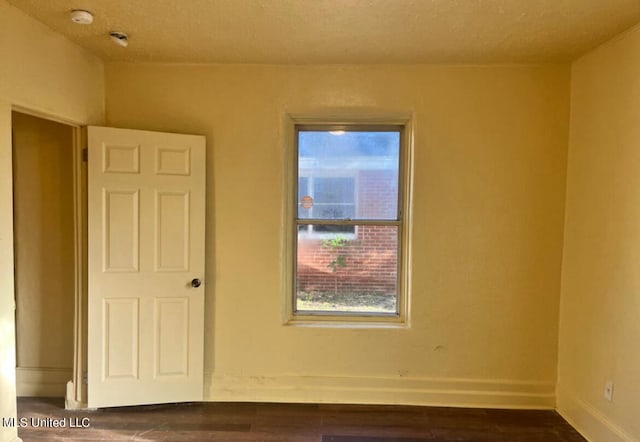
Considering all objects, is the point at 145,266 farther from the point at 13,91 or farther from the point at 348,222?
the point at 348,222

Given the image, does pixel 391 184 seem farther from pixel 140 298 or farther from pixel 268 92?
pixel 140 298

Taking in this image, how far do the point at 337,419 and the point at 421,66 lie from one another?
2473 mm

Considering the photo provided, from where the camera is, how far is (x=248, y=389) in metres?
2.68

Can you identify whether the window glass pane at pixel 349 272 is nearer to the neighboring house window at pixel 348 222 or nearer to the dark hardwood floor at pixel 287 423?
the neighboring house window at pixel 348 222

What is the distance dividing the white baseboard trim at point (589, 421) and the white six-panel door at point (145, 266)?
2.51m

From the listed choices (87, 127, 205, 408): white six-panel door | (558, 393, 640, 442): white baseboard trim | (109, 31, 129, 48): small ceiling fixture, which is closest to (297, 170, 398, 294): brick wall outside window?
(87, 127, 205, 408): white six-panel door

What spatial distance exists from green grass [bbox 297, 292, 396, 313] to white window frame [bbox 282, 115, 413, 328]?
1.6 inches

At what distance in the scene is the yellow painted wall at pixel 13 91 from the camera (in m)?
1.83

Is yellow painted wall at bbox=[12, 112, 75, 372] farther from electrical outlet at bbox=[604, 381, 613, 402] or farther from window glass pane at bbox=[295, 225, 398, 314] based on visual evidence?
electrical outlet at bbox=[604, 381, 613, 402]

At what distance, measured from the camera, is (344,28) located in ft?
6.62

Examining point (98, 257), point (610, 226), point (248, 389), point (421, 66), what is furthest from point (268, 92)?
point (610, 226)

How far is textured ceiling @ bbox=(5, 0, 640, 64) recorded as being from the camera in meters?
1.79

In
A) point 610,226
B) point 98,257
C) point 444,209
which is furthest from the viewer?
point 444,209

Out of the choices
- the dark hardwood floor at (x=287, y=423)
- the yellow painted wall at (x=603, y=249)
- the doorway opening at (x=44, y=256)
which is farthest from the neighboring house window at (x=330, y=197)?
the doorway opening at (x=44, y=256)
